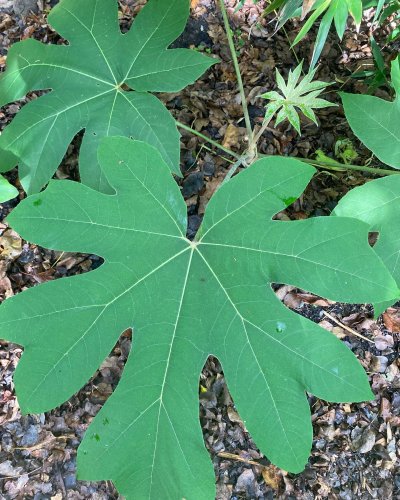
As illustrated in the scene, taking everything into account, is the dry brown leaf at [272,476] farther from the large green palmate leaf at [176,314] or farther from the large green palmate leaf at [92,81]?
the large green palmate leaf at [92,81]

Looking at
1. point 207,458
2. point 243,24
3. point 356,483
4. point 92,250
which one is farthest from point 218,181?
point 356,483

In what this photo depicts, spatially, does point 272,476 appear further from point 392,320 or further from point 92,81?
point 92,81

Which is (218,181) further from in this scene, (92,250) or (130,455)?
(130,455)

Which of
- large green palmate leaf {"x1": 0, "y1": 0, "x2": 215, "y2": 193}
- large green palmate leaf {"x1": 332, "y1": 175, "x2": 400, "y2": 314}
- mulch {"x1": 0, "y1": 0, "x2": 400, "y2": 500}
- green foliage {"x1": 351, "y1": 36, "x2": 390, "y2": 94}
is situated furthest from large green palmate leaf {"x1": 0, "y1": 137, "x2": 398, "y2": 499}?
green foliage {"x1": 351, "y1": 36, "x2": 390, "y2": 94}

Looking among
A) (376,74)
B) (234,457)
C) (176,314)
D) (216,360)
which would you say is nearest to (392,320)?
(216,360)

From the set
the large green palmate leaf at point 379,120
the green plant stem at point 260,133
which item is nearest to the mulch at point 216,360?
the green plant stem at point 260,133
